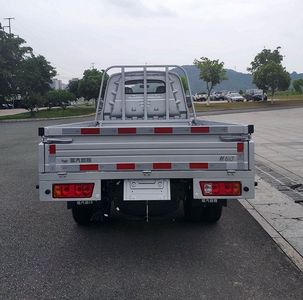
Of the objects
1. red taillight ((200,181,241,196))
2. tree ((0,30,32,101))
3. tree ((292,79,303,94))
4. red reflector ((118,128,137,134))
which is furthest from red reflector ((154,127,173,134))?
tree ((292,79,303,94))

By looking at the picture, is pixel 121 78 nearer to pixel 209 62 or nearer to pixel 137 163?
pixel 137 163

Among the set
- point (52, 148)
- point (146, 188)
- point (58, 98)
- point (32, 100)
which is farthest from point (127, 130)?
point (58, 98)

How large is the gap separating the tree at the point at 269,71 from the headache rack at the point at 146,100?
44.9 m

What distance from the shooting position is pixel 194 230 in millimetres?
6312

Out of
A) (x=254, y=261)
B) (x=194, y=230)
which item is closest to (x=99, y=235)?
(x=194, y=230)

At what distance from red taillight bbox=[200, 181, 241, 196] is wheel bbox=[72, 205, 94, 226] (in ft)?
5.59

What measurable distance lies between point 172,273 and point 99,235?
1.59 meters

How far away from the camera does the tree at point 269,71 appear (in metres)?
Result: 51.6

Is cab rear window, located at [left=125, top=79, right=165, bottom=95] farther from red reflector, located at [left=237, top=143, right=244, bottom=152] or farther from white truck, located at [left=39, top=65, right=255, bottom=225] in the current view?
red reflector, located at [left=237, top=143, right=244, bottom=152]

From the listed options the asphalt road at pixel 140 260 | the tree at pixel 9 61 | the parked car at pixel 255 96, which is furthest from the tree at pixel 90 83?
the asphalt road at pixel 140 260

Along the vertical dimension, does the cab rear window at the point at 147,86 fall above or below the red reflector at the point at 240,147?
above

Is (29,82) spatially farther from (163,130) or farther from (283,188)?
(163,130)

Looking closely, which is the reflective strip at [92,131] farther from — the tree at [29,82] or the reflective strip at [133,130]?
the tree at [29,82]

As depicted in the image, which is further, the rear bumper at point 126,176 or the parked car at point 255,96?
the parked car at point 255,96
